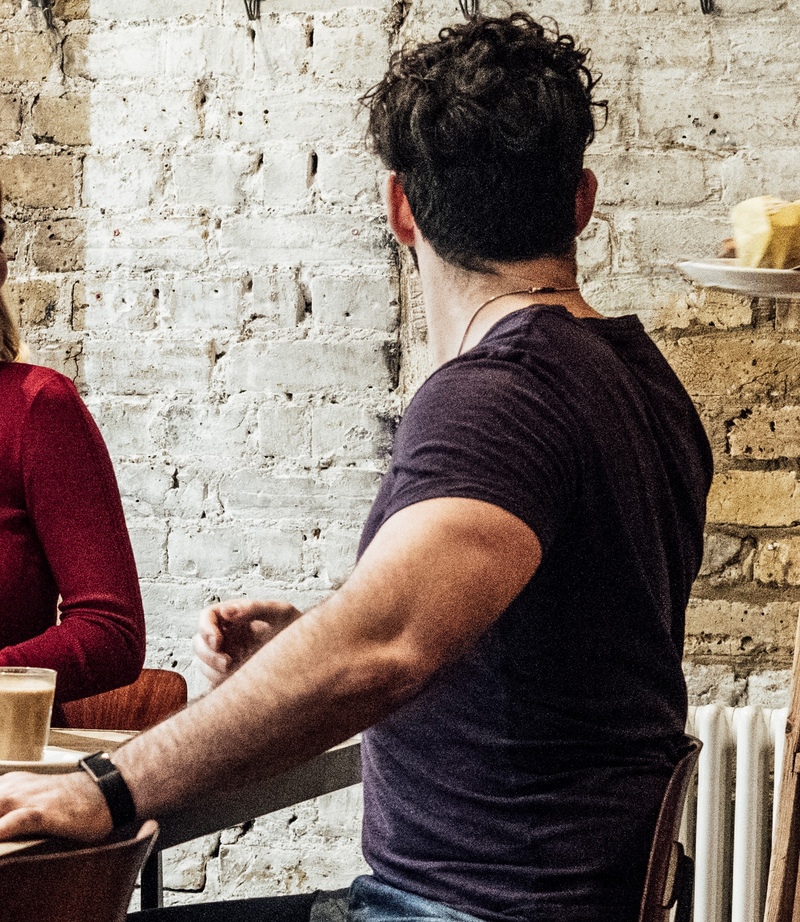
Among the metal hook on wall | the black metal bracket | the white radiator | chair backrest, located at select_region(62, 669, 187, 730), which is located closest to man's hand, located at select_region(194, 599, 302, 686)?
chair backrest, located at select_region(62, 669, 187, 730)

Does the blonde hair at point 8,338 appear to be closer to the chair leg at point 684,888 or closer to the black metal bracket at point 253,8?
the black metal bracket at point 253,8

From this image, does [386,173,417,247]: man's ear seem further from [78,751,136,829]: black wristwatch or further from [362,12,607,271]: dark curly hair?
[78,751,136,829]: black wristwatch

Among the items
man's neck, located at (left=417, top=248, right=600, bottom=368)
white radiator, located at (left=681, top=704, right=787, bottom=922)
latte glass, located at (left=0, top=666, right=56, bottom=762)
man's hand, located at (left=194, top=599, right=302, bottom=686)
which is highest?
man's neck, located at (left=417, top=248, right=600, bottom=368)

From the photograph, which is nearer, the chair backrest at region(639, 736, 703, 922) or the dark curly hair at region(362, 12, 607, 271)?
the chair backrest at region(639, 736, 703, 922)

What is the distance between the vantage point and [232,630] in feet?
4.62

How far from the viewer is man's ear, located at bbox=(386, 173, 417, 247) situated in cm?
127

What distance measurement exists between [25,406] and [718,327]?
133cm

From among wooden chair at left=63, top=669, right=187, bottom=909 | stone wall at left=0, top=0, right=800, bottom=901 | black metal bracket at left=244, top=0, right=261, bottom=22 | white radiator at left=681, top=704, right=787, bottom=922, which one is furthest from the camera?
black metal bracket at left=244, top=0, right=261, bottom=22

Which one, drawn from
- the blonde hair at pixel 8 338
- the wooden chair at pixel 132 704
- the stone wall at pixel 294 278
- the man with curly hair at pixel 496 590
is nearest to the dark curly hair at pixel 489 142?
the man with curly hair at pixel 496 590

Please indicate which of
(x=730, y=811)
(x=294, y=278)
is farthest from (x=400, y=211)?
(x=730, y=811)

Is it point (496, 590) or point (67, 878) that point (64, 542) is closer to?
point (67, 878)

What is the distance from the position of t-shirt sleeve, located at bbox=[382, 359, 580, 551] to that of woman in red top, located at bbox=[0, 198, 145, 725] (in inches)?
32.9

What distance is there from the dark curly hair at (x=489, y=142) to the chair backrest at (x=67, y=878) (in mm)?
621

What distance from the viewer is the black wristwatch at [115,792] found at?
37.5 inches
